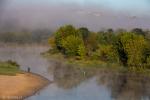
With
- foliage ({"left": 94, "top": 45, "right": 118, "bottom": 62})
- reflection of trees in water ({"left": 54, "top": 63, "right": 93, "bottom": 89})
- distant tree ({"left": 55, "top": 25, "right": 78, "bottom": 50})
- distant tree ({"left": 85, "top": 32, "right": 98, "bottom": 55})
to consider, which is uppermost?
distant tree ({"left": 55, "top": 25, "right": 78, "bottom": 50})

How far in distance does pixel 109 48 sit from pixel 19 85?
4604 centimetres

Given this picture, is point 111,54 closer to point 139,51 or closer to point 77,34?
point 139,51

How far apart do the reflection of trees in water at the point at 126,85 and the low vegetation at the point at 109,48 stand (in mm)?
11255

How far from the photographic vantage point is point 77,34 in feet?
450

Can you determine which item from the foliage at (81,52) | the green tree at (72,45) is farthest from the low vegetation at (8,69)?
the green tree at (72,45)

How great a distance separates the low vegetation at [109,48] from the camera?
93688 mm

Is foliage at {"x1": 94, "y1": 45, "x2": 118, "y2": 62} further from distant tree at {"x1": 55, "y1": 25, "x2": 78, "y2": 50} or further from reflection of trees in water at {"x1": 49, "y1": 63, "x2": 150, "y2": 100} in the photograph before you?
distant tree at {"x1": 55, "y1": 25, "x2": 78, "y2": 50}

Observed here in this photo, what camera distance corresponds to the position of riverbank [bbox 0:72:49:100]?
159 ft

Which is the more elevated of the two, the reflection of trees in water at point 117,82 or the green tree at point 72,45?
the green tree at point 72,45

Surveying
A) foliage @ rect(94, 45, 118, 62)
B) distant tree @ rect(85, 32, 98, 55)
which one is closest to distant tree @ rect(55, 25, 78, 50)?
distant tree @ rect(85, 32, 98, 55)

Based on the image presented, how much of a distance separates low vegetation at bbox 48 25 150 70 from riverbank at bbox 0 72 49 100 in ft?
103

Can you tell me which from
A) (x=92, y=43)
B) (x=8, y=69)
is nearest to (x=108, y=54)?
(x=8, y=69)

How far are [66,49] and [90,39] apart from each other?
2121cm

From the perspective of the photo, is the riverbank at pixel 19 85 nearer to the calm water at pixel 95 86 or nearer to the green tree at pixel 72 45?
the calm water at pixel 95 86
